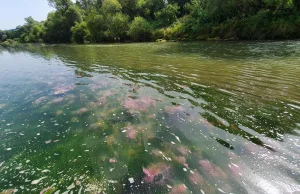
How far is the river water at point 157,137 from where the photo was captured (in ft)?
15.8

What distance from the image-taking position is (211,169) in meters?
5.11

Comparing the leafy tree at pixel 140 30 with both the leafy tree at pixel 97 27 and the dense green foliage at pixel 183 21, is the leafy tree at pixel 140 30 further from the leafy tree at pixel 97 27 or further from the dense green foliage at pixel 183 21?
the leafy tree at pixel 97 27

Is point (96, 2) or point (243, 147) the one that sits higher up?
point (96, 2)

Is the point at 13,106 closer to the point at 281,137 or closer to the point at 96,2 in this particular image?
the point at 281,137

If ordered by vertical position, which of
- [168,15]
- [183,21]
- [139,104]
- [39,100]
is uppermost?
[168,15]

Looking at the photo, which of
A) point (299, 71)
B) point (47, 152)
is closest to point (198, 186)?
point (47, 152)

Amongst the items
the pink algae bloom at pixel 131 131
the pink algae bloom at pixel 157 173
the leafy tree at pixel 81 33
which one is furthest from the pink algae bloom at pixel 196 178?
the leafy tree at pixel 81 33

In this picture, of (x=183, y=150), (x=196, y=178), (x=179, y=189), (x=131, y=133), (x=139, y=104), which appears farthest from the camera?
(x=139, y=104)

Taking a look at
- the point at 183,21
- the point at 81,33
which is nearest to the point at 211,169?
the point at 183,21

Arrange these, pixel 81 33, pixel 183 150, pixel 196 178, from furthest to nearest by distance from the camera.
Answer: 1. pixel 81 33
2. pixel 183 150
3. pixel 196 178

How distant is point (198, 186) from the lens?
182 inches

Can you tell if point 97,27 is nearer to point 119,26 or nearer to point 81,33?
point 81,33

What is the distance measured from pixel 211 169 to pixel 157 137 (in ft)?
6.91

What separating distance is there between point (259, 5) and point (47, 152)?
1818 inches
